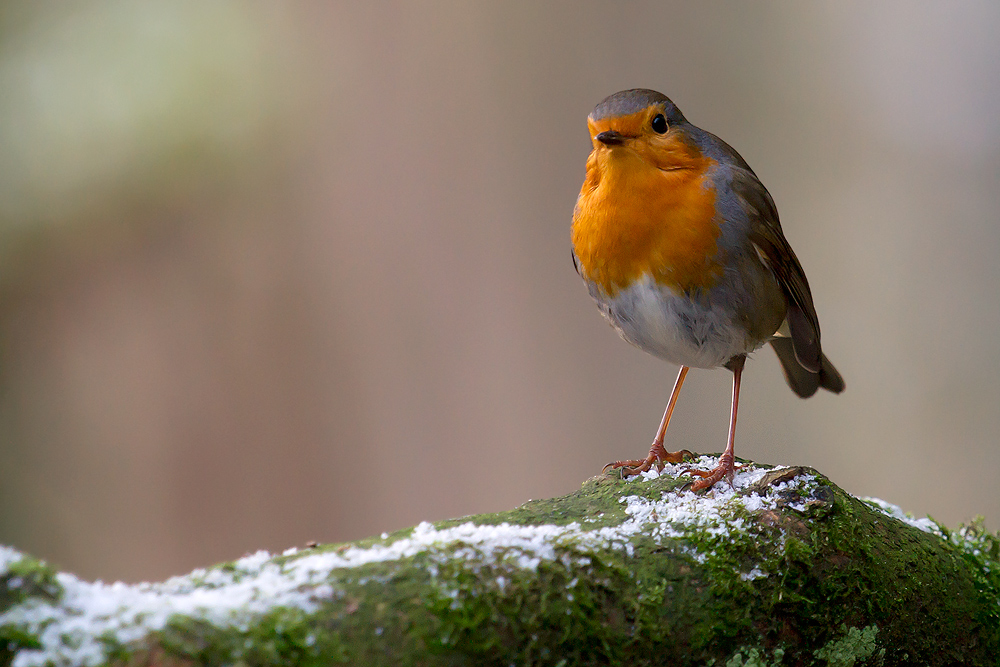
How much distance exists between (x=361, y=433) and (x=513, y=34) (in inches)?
99.2

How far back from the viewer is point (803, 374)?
2.32 metres

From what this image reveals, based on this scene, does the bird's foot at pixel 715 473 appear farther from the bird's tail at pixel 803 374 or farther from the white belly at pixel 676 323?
the bird's tail at pixel 803 374

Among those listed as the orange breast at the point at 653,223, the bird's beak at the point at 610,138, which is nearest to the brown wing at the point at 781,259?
the orange breast at the point at 653,223

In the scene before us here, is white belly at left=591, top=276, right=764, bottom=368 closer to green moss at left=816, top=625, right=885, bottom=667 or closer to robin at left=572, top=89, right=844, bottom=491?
robin at left=572, top=89, right=844, bottom=491

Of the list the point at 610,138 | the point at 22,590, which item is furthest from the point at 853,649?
the point at 22,590

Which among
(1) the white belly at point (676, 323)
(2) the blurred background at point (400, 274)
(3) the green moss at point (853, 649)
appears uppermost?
(2) the blurred background at point (400, 274)

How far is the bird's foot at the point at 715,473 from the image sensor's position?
1574 mm

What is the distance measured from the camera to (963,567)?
1.59m

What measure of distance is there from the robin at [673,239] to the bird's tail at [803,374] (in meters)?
0.39

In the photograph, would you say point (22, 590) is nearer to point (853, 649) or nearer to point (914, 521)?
point (853, 649)

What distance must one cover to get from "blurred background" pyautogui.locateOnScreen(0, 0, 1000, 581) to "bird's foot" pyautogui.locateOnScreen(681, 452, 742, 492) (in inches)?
105

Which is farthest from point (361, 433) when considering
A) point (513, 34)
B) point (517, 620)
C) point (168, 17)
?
point (517, 620)

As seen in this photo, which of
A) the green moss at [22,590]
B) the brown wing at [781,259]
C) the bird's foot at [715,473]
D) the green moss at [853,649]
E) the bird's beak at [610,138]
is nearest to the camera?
Answer: the green moss at [22,590]

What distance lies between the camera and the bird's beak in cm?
168
